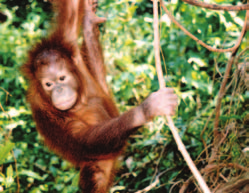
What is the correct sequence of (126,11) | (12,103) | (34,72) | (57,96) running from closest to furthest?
(57,96)
(34,72)
(12,103)
(126,11)

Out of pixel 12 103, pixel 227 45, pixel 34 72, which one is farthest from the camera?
pixel 12 103

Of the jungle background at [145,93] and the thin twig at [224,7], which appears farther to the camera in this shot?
the jungle background at [145,93]

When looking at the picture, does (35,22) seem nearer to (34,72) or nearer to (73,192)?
(34,72)

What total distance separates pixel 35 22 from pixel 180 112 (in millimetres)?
1758

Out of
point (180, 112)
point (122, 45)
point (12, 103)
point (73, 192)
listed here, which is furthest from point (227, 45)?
point (12, 103)

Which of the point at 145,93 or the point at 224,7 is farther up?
the point at 224,7

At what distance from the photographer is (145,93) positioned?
12.6 feet

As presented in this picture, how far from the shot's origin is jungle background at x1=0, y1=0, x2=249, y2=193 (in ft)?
8.93

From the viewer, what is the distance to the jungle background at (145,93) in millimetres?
2723

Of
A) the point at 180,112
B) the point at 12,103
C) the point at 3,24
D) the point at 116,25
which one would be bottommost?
the point at 180,112

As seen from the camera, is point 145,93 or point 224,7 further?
point 145,93

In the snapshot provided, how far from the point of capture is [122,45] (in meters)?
3.89

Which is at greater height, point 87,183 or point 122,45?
point 122,45

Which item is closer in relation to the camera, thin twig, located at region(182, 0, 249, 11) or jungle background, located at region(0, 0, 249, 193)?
thin twig, located at region(182, 0, 249, 11)
